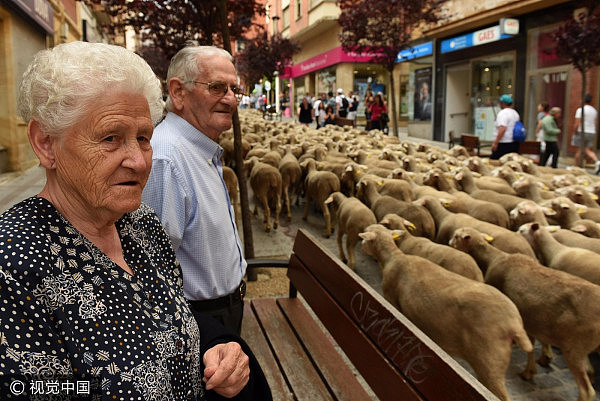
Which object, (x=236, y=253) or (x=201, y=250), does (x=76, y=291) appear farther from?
(x=236, y=253)

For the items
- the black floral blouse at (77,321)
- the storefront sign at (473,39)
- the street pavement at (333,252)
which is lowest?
the street pavement at (333,252)

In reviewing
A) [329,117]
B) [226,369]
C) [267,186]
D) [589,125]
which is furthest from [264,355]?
[329,117]

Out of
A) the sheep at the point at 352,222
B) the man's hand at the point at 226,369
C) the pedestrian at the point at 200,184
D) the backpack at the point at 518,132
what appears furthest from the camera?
the backpack at the point at 518,132

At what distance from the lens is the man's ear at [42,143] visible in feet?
4.45

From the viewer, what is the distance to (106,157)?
138 cm

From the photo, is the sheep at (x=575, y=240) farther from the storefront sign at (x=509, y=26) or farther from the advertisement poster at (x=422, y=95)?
the advertisement poster at (x=422, y=95)

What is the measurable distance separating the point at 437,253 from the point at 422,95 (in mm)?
20187

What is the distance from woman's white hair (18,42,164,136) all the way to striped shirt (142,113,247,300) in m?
0.89

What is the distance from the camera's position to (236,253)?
102 inches

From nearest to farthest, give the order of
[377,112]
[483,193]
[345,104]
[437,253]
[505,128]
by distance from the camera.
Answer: [437,253] < [483,193] < [505,128] < [377,112] < [345,104]

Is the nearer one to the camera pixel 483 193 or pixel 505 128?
pixel 483 193

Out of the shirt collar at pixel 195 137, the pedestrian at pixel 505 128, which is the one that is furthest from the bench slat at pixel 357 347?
the pedestrian at pixel 505 128

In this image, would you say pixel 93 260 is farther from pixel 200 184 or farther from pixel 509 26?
pixel 509 26

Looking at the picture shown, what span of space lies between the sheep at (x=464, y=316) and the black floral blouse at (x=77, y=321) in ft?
7.61
